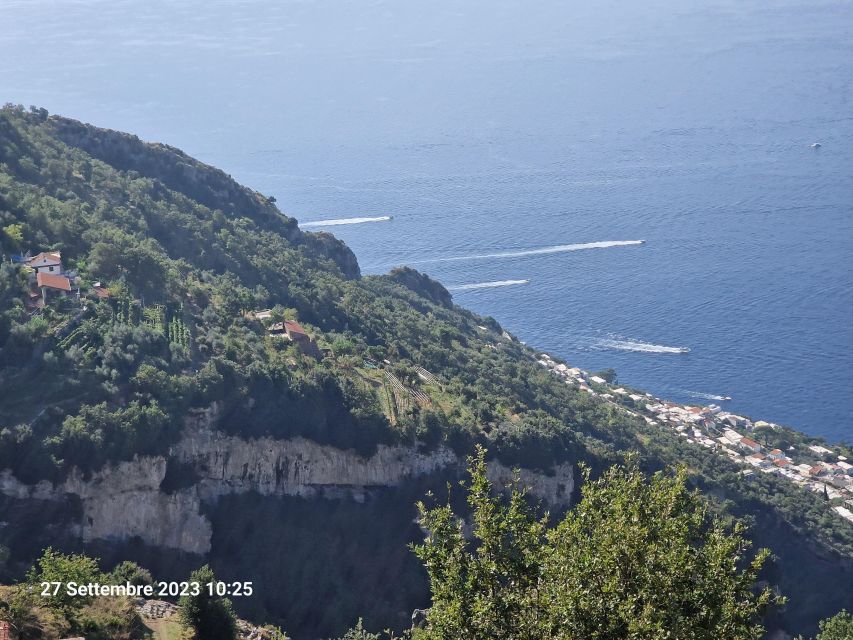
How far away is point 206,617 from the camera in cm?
3231

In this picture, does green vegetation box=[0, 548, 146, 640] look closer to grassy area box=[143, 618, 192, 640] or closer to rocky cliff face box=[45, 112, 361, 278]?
grassy area box=[143, 618, 192, 640]

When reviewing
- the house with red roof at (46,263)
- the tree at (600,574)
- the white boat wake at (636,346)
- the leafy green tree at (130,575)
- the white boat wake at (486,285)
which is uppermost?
the house with red roof at (46,263)

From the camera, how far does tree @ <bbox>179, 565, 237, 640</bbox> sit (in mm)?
31891

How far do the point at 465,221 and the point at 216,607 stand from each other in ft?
297

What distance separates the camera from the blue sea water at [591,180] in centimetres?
9194

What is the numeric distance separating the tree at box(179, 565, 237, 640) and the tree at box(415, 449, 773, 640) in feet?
46.1

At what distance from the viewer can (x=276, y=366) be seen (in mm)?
46031

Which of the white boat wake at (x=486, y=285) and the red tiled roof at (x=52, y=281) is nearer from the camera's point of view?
the red tiled roof at (x=52, y=281)

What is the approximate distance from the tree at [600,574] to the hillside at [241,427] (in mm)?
21115

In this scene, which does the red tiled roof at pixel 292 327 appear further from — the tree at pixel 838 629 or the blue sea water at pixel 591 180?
the blue sea water at pixel 591 180

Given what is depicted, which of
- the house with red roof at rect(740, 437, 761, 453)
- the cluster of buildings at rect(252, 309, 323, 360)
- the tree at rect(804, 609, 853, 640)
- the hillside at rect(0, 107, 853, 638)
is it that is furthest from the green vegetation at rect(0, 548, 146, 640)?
the house with red roof at rect(740, 437, 761, 453)

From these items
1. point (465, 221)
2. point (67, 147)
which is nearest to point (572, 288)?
point (465, 221)

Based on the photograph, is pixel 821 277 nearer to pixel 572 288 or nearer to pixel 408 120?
pixel 572 288

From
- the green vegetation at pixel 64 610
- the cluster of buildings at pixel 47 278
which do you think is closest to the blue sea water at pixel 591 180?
the cluster of buildings at pixel 47 278
